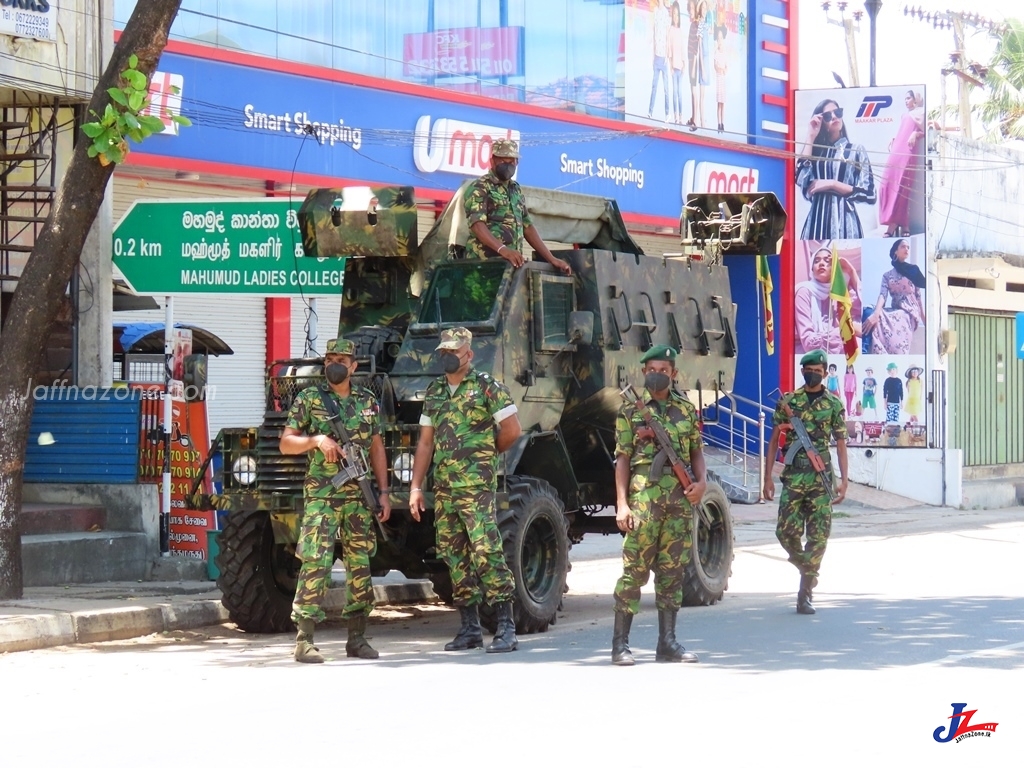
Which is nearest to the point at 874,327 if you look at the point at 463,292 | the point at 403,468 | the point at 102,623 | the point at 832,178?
the point at 832,178

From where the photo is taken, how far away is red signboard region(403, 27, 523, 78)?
22.3m

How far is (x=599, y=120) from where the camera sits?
80.1 feet

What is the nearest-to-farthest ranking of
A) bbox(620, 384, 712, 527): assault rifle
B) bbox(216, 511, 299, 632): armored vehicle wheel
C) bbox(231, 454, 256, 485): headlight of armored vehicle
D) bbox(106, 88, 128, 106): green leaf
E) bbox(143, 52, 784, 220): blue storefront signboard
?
1. bbox(620, 384, 712, 527): assault rifle
2. bbox(231, 454, 256, 485): headlight of armored vehicle
3. bbox(216, 511, 299, 632): armored vehicle wheel
4. bbox(106, 88, 128, 106): green leaf
5. bbox(143, 52, 784, 220): blue storefront signboard

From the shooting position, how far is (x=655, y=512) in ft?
29.8

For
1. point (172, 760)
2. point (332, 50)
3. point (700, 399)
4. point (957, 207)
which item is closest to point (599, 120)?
point (332, 50)

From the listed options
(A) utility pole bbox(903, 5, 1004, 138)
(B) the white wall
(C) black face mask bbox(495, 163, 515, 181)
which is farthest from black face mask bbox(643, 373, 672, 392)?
(A) utility pole bbox(903, 5, 1004, 138)

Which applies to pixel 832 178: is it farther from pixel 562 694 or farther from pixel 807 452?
pixel 562 694

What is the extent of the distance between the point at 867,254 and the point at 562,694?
68.4ft

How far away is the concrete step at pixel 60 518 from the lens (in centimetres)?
1313

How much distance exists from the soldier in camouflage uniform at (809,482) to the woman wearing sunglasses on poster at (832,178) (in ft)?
54.3

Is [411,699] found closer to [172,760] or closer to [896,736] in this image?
[172,760]

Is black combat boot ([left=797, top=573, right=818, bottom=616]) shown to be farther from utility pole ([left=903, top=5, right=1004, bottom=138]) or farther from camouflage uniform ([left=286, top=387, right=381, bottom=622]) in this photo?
utility pole ([left=903, top=5, right=1004, bottom=138])

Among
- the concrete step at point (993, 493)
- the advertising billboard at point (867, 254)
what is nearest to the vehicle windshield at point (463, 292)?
the advertising billboard at point (867, 254)

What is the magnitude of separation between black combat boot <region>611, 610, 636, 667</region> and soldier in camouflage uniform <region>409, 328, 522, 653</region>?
82 centimetres
